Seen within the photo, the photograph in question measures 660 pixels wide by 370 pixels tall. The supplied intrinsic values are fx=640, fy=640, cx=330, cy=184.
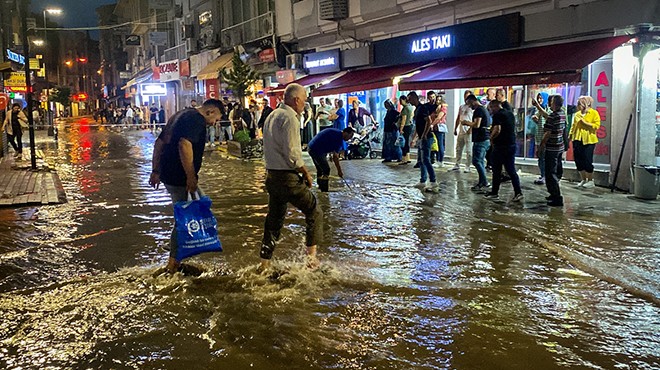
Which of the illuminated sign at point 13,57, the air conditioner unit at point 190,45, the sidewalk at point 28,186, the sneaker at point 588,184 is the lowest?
the sneaker at point 588,184

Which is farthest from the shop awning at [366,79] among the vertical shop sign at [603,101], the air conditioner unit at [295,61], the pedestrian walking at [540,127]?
the vertical shop sign at [603,101]

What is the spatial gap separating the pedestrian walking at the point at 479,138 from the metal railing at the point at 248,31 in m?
16.0

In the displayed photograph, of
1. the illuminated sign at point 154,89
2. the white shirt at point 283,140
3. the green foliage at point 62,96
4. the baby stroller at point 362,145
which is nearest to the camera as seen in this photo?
the white shirt at point 283,140

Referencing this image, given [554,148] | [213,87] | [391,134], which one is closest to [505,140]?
[554,148]

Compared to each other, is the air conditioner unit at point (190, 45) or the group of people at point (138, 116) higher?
the air conditioner unit at point (190, 45)

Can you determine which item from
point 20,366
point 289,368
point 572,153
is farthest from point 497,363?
point 572,153

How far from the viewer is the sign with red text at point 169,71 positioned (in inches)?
1694

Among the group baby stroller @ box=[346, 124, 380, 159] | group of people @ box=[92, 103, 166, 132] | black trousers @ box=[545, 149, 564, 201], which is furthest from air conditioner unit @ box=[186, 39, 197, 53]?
black trousers @ box=[545, 149, 564, 201]

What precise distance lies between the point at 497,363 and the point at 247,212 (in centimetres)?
624

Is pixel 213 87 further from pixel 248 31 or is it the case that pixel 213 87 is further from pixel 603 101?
pixel 603 101

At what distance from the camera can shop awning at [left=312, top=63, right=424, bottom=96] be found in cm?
1680

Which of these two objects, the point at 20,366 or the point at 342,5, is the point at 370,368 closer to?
the point at 20,366

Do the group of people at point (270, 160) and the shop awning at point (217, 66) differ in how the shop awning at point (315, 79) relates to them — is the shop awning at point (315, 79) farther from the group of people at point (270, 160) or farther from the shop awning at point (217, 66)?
the group of people at point (270, 160)

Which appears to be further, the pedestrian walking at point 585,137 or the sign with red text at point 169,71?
the sign with red text at point 169,71
